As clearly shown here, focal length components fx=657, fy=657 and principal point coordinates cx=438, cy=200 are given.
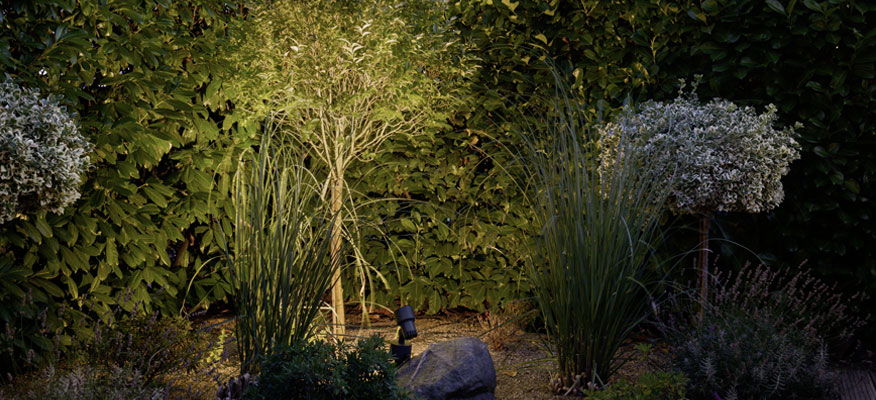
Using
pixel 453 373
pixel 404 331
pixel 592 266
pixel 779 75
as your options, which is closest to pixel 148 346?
pixel 404 331

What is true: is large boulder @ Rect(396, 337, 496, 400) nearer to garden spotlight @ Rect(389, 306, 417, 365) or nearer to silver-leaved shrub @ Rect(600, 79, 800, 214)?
garden spotlight @ Rect(389, 306, 417, 365)

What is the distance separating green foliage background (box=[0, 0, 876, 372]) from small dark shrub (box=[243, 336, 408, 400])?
1.25 meters

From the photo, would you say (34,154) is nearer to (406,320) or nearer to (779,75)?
(406,320)

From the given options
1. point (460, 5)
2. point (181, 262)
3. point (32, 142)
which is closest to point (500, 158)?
point (460, 5)

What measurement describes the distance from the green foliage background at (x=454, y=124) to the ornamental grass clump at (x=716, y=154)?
528mm

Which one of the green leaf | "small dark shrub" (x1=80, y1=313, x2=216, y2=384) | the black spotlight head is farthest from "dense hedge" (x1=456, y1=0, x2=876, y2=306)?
"small dark shrub" (x1=80, y1=313, x2=216, y2=384)

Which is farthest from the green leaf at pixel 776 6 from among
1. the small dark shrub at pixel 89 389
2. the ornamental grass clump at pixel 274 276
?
the small dark shrub at pixel 89 389

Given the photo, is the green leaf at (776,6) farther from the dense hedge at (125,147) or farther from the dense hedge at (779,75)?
the dense hedge at (125,147)

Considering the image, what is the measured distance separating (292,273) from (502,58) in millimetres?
2256

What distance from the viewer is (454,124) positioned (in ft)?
15.7

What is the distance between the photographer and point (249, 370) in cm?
303

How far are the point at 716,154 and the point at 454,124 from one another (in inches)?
77.6

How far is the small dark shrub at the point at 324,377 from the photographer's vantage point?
8.09 ft

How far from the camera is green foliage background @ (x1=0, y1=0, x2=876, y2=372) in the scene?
346 centimetres
